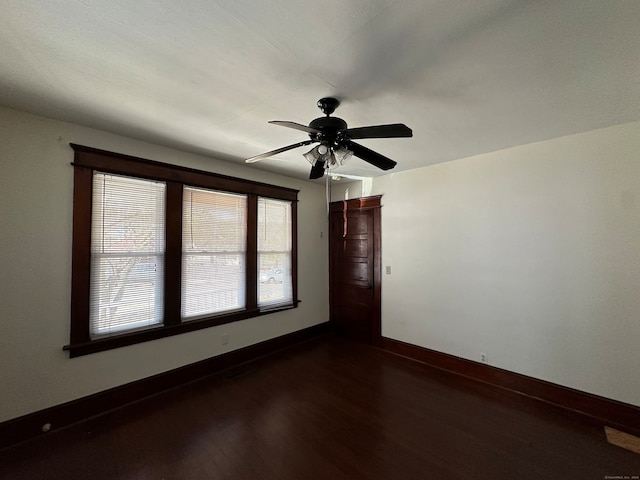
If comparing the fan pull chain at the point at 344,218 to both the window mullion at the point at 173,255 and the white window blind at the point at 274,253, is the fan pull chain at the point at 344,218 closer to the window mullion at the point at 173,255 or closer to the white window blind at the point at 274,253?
the white window blind at the point at 274,253

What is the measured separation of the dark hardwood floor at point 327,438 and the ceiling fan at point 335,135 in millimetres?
2224

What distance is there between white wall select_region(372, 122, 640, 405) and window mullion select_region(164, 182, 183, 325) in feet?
9.54

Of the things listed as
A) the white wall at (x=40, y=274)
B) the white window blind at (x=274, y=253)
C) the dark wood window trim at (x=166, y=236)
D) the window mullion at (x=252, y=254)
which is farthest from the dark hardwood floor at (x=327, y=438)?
the white window blind at (x=274, y=253)

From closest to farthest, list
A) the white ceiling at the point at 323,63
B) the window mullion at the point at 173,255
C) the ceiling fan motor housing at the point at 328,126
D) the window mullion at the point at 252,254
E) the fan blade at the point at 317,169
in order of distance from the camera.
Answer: the white ceiling at the point at 323,63 → the ceiling fan motor housing at the point at 328,126 → the fan blade at the point at 317,169 → the window mullion at the point at 173,255 → the window mullion at the point at 252,254

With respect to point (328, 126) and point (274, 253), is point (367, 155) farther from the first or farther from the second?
point (274, 253)

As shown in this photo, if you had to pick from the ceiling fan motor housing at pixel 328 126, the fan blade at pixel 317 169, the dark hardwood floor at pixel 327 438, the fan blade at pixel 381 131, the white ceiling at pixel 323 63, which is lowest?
the dark hardwood floor at pixel 327 438

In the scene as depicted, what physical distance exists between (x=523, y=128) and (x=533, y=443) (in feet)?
8.76

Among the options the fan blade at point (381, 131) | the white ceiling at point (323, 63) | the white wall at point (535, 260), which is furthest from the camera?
the white wall at point (535, 260)

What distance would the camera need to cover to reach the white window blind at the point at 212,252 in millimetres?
3002

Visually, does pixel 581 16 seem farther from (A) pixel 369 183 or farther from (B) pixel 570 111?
(A) pixel 369 183

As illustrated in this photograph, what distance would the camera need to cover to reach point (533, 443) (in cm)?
203

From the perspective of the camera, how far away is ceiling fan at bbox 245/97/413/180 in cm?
163

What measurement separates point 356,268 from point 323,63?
3.25 m

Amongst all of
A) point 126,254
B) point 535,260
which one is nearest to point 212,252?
point 126,254
